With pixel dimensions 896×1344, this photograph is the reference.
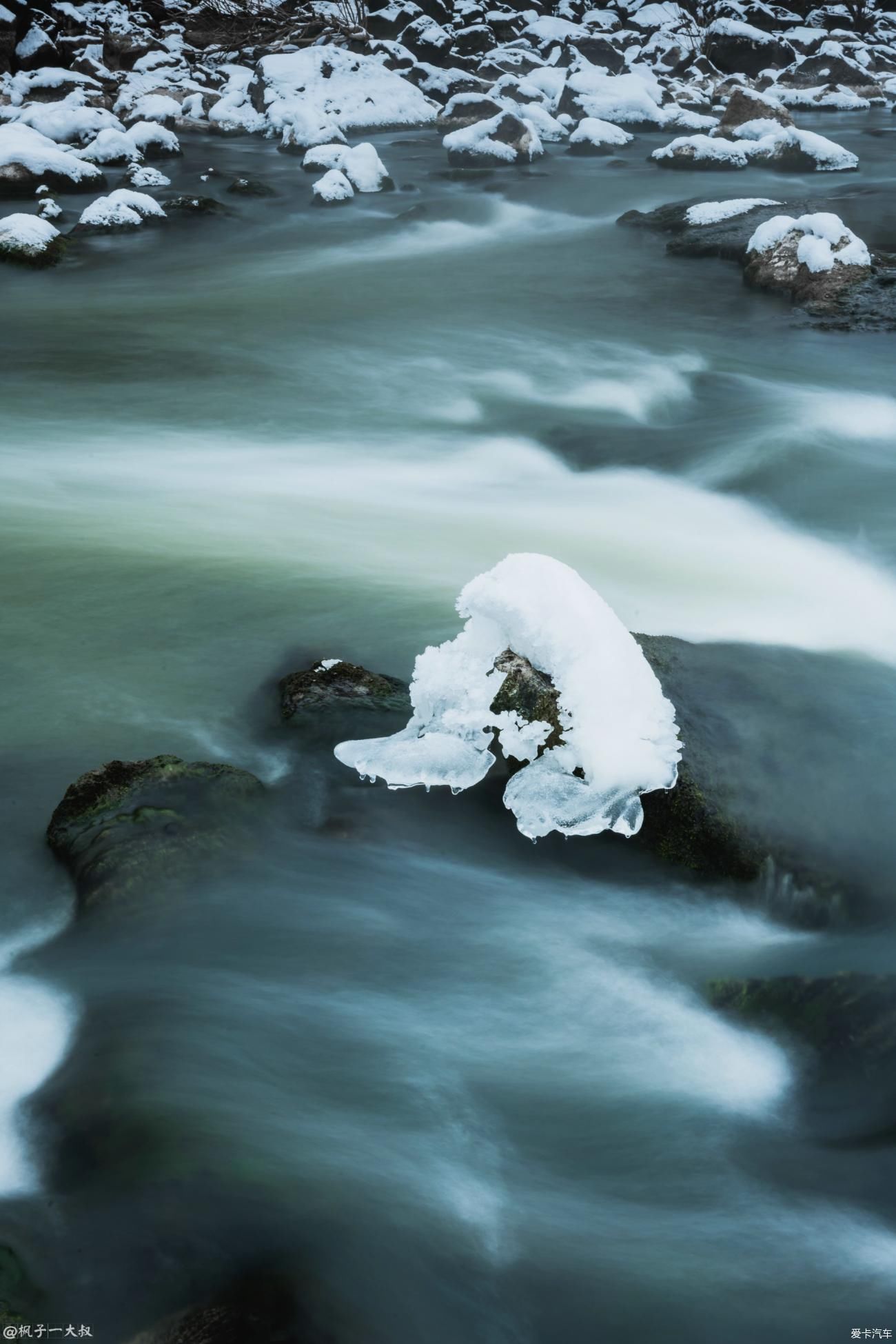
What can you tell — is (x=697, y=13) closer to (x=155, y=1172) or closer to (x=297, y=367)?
(x=297, y=367)

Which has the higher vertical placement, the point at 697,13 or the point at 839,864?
the point at 697,13

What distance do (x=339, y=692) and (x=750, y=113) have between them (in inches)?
641

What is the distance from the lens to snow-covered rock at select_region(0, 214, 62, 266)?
37.8 feet

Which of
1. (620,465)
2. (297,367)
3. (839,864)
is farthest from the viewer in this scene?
(297,367)

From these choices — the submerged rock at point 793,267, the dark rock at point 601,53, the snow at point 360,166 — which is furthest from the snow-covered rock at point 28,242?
the dark rock at point 601,53

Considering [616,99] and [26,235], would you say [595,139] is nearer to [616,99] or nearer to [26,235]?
[616,99]

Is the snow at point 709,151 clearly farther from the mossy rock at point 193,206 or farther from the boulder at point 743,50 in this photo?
the boulder at point 743,50

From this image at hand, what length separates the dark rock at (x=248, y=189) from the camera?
15.3 m

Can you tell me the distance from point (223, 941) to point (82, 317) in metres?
7.97

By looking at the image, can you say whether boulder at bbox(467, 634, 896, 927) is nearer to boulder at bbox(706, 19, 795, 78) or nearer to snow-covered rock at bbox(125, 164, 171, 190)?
snow-covered rock at bbox(125, 164, 171, 190)

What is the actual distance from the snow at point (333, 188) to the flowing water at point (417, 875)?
19.3 ft

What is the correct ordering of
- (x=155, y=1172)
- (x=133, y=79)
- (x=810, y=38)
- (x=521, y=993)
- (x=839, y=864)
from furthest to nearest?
(x=810, y=38) < (x=133, y=79) < (x=839, y=864) < (x=521, y=993) < (x=155, y=1172)

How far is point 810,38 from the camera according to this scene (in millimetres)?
28547

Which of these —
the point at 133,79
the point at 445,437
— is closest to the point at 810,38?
the point at 133,79
